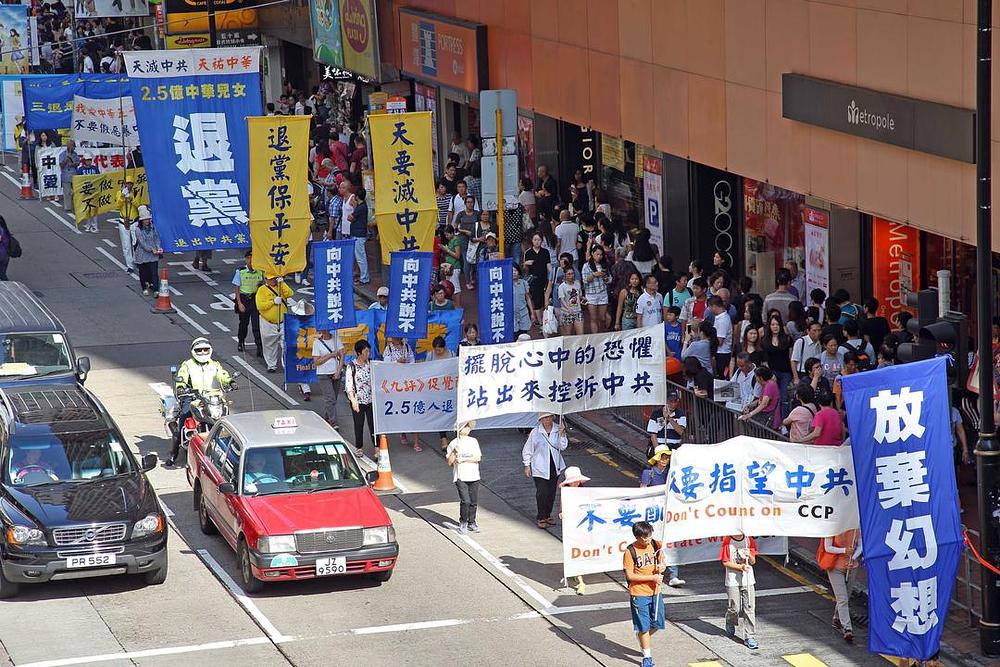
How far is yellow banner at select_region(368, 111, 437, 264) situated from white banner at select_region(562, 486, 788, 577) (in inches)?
383

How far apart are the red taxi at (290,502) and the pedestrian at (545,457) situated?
76.2 inches

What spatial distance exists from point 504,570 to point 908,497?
516cm

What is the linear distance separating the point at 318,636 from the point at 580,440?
7595mm

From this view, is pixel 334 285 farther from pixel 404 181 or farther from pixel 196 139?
pixel 196 139

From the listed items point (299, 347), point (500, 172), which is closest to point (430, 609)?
point (299, 347)

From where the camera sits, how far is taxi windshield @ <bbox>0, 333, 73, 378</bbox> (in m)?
23.6

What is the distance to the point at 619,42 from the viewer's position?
2928 centimetres

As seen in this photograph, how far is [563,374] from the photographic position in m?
20.6

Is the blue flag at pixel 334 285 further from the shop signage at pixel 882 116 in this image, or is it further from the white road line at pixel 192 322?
the shop signage at pixel 882 116

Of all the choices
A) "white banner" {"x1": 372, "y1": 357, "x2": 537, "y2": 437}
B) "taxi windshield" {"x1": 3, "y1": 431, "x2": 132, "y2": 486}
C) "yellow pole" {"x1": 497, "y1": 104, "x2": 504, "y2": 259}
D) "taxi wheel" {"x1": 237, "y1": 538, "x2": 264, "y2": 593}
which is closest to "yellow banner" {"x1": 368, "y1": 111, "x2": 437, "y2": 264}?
"yellow pole" {"x1": 497, "y1": 104, "x2": 504, "y2": 259}

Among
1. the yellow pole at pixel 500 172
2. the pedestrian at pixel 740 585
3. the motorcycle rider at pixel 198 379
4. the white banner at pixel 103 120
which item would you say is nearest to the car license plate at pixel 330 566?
the pedestrian at pixel 740 585

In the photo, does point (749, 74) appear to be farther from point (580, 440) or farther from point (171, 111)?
point (171, 111)

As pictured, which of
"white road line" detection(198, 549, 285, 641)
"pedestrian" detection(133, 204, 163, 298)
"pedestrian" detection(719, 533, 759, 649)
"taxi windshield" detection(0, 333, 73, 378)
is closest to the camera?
"pedestrian" detection(719, 533, 759, 649)

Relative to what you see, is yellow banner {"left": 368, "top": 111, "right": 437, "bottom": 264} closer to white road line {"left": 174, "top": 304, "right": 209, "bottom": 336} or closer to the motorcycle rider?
the motorcycle rider
